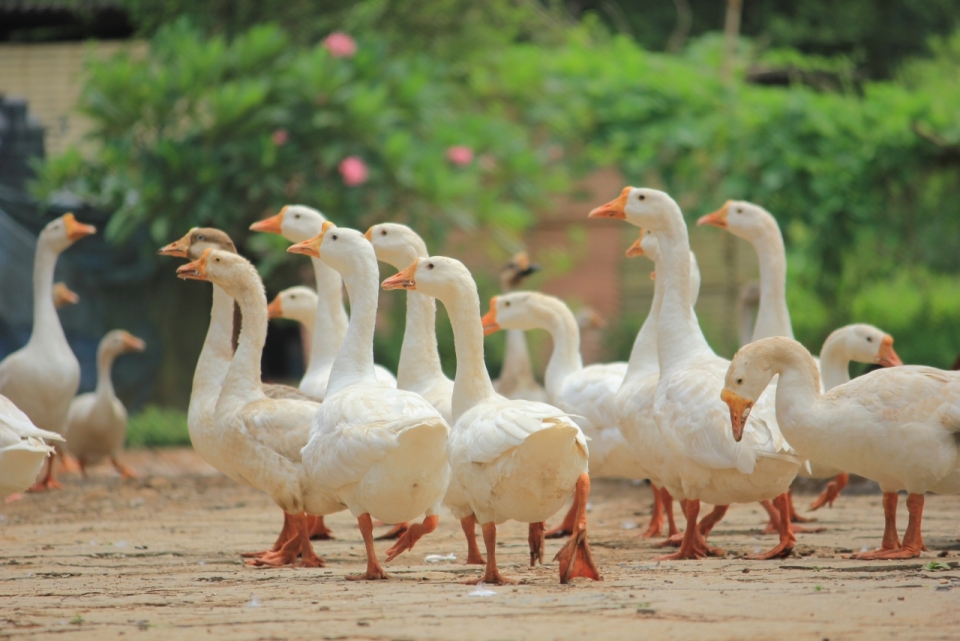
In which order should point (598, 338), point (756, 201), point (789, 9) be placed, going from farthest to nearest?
point (789, 9) < point (598, 338) < point (756, 201)

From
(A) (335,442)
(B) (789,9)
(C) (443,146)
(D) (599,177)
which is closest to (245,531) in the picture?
(A) (335,442)

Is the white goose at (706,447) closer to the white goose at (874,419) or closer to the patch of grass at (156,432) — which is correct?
the white goose at (874,419)

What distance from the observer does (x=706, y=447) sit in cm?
565

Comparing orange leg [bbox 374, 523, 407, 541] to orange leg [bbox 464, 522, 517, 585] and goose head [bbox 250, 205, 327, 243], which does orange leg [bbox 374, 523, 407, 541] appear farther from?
goose head [bbox 250, 205, 327, 243]

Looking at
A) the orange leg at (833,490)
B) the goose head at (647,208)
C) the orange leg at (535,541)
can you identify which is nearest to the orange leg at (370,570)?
the orange leg at (535,541)

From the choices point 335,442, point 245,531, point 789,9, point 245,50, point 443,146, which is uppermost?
point 789,9

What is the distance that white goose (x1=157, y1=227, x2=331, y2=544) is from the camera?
20.7 feet

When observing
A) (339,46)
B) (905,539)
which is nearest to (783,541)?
(905,539)

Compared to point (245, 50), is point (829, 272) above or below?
below

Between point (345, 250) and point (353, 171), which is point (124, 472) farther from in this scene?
point (345, 250)

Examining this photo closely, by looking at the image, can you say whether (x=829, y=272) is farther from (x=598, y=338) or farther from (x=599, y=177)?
(x=599, y=177)

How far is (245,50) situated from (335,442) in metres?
8.92

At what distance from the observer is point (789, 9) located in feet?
73.5

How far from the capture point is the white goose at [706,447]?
221 inches
